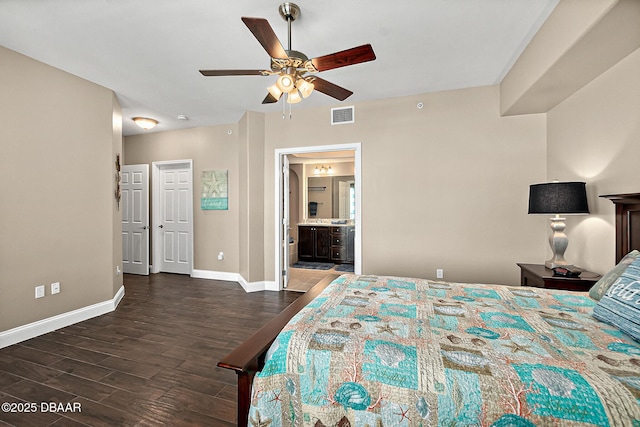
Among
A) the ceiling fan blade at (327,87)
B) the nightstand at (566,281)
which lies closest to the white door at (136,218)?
the ceiling fan blade at (327,87)

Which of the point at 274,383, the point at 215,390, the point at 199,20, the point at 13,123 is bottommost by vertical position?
the point at 215,390

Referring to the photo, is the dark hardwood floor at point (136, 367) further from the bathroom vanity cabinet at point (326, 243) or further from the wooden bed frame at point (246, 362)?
the bathroom vanity cabinet at point (326, 243)

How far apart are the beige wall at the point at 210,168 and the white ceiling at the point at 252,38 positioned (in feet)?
5.10

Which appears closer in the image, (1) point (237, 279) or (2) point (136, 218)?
(1) point (237, 279)

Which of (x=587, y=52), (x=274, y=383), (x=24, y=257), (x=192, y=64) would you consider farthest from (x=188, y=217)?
(x=587, y=52)

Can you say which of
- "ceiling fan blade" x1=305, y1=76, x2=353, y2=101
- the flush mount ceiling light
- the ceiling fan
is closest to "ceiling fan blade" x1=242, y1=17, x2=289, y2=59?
the ceiling fan

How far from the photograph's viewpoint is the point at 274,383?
1242 millimetres

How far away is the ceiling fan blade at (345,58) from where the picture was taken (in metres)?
1.87

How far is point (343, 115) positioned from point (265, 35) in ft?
8.12

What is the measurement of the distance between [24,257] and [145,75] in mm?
2254

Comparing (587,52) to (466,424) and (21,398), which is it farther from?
(21,398)

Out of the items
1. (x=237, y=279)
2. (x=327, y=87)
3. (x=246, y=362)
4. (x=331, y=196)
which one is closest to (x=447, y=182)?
(x=327, y=87)

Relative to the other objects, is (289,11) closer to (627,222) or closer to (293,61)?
(293,61)

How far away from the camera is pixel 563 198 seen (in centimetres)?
242
